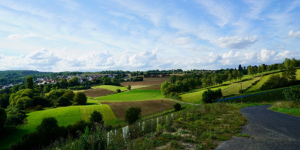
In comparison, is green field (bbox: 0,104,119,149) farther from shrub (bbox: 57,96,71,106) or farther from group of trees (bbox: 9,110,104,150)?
shrub (bbox: 57,96,71,106)

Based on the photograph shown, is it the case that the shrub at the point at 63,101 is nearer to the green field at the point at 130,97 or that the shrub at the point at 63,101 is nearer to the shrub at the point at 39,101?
the shrub at the point at 39,101

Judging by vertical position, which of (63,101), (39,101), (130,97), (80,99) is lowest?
(130,97)

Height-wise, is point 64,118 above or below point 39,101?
below

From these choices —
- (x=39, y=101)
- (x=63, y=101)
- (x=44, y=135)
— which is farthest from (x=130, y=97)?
(x=44, y=135)

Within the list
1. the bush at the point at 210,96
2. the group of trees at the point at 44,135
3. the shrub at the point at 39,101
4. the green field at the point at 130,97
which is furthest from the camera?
the green field at the point at 130,97

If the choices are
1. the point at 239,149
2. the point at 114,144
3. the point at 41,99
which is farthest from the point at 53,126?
the point at 41,99

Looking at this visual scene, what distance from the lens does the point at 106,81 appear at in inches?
4828

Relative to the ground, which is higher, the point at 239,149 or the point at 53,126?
the point at 239,149

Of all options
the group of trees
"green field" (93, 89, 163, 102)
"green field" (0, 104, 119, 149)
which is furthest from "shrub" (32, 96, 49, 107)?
the group of trees

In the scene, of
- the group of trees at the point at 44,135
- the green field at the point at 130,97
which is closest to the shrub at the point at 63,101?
the green field at the point at 130,97

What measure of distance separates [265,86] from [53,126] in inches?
2448

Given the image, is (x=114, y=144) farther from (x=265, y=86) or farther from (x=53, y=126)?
(x=265, y=86)

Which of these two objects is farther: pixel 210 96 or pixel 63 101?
pixel 63 101

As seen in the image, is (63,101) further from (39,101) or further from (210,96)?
(210,96)
